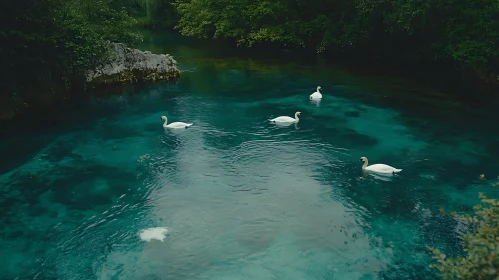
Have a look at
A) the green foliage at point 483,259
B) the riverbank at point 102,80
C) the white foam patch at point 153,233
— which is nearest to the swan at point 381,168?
the white foam patch at point 153,233

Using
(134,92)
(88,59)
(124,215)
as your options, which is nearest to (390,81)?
(134,92)

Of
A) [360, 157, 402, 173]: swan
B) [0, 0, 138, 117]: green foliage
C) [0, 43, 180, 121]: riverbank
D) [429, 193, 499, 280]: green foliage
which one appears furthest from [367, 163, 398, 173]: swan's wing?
[0, 43, 180, 121]: riverbank

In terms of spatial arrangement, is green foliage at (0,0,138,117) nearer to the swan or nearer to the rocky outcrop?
the rocky outcrop

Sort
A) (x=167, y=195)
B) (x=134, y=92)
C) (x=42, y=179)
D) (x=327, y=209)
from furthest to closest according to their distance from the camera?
(x=134, y=92)
(x=42, y=179)
(x=167, y=195)
(x=327, y=209)

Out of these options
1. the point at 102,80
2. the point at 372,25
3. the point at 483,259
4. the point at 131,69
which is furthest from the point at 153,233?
→ the point at 372,25

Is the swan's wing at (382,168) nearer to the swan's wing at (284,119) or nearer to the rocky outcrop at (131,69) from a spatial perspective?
the swan's wing at (284,119)

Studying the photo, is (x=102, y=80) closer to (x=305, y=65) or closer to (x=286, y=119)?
(x=286, y=119)

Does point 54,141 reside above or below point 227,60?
below

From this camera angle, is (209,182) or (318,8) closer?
(209,182)

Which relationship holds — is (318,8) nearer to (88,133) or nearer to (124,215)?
(88,133)
